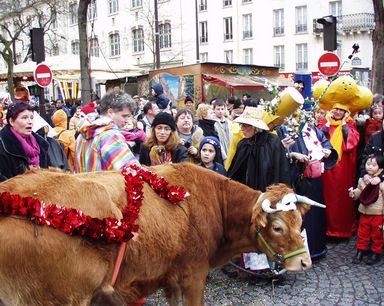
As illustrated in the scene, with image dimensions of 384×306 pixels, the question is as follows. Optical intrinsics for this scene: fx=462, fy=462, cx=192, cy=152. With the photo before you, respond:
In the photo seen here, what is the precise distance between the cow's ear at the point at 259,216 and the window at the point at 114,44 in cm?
4487

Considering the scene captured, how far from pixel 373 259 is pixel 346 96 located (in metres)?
2.28

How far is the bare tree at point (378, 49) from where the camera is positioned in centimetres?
1191

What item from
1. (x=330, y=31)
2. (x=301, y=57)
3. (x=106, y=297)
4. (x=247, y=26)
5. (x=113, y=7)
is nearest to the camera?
(x=106, y=297)

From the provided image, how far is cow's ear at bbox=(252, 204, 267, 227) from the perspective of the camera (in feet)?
11.2

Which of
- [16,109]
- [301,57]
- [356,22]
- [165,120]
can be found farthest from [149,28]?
[16,109]

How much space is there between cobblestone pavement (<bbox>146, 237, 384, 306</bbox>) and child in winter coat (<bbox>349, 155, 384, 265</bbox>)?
19 cm

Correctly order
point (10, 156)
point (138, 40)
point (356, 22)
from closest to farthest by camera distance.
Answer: point (10, 156), point (356, 22), point (138, 40)

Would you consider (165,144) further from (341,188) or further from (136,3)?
(136,3)

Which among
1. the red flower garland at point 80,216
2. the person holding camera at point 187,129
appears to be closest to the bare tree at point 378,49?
the person holding camera at point 187,129

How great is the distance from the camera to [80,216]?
2730mm

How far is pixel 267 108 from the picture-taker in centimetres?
530

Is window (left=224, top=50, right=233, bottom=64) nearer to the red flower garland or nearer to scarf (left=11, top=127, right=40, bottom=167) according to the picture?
scarf (left=11, top=127, right=40, bottom=167)

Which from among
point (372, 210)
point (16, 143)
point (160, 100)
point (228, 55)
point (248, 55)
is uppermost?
point (228, 55)

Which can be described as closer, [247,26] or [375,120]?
[375,120]
